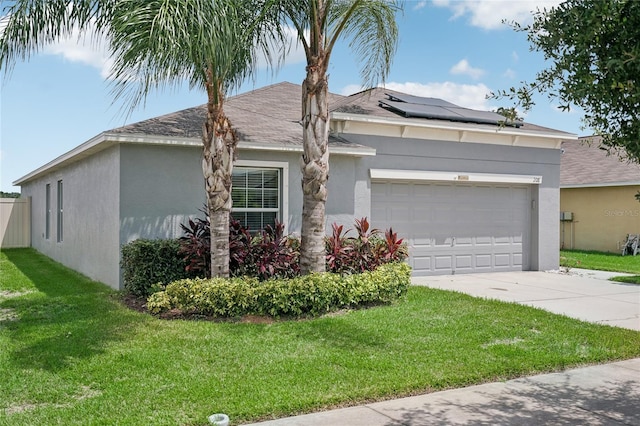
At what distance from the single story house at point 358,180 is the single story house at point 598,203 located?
6965mm

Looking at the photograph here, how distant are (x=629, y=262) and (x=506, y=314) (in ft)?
36.4

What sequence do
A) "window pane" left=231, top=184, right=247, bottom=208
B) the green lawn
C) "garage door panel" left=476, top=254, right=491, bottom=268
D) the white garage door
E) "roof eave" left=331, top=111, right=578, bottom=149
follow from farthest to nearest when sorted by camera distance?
the green lawn
"garage door panel" left=476, top=254, right=491, bottom=268
the white garage door
"roof eave" left=331, top=111, right=578, bottom=149
"window pane" left=231, top=184, right=247, bottom=208

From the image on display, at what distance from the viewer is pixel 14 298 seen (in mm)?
10406

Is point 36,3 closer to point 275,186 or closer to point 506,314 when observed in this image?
point 275,186

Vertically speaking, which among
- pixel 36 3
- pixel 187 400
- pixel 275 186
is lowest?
pixel 187 400

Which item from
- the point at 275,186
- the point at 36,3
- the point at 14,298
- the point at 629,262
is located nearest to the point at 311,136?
the point at 275,186

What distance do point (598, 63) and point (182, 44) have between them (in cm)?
444

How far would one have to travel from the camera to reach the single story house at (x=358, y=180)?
10.8 meters

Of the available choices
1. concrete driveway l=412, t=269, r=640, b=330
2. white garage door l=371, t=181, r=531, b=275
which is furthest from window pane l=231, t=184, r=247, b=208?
concrete driveway l=412, t=269, r=640, b=330

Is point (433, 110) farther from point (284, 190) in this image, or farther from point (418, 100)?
point (284, 190)

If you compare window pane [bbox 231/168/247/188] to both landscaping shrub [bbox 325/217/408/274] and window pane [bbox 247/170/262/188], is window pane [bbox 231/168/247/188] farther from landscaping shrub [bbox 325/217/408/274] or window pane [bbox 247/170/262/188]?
landscaping shrub [bbox 325/217/408/274]

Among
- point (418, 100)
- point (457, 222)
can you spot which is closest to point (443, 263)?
point (457, 222)

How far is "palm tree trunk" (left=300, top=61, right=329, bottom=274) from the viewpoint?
9.04 meters

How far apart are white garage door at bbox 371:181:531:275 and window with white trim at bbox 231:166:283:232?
2.45 meters
